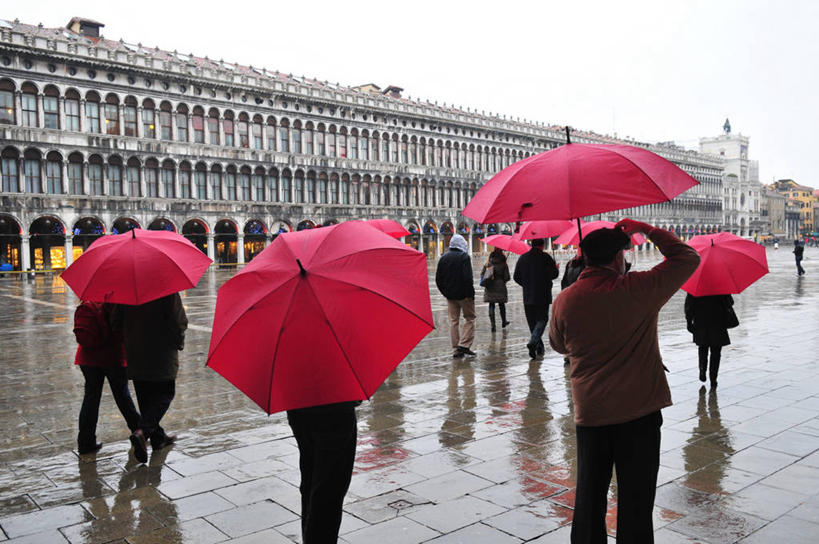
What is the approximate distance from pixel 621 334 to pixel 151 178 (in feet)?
152

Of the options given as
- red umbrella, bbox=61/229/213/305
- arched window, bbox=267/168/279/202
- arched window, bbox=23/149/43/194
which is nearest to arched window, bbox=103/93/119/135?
arched window, bbox=23/149/43/194

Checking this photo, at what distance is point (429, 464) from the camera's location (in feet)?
17.2

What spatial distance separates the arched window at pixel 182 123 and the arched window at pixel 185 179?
183cm

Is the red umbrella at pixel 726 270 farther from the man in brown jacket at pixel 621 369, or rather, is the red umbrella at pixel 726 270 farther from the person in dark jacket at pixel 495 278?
the person in dark jacket at pixel 495 278

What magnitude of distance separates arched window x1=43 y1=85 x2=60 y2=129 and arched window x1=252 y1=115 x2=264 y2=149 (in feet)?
44.6

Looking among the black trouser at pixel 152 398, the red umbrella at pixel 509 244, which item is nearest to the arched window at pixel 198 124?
the red umbrella at pixel 509 244

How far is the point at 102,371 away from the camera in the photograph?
18.7 feet

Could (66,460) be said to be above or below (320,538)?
below

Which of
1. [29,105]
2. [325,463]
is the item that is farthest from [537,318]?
[29,105]

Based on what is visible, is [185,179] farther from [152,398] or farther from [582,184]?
[582,184]

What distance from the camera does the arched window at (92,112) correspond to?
42.8 m

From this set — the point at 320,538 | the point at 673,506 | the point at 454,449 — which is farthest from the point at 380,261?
the point at 454,449

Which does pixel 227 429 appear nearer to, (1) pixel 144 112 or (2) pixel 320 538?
(2) pixel 320 538

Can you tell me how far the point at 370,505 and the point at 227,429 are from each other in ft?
8.15
